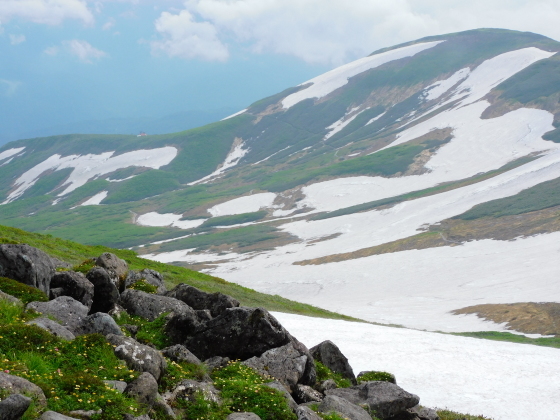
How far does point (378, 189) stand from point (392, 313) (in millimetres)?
113545

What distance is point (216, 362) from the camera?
1619cm

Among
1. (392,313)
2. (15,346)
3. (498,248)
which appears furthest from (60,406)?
(498,248)

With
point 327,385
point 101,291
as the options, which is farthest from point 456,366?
point 101,291

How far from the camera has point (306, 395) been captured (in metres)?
15.5

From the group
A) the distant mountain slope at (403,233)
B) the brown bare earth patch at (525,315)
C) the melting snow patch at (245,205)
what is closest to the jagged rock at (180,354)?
the brown bare earth patch at (525,315)

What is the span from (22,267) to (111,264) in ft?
16.0

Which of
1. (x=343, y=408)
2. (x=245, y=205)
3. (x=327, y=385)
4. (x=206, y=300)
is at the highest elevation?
(x=245, y=205)

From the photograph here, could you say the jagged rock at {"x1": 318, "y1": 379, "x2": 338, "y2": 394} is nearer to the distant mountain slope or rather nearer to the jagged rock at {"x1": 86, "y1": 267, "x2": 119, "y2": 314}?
the jagged rock at {"x1": 86, "y1": 267, "x2": 119, "y2": 314}

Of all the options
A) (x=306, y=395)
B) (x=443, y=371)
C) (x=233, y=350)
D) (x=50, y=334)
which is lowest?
(x=443, y=371)

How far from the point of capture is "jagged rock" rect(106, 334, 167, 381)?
1322 centimetres

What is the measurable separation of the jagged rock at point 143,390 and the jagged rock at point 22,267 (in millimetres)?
7410

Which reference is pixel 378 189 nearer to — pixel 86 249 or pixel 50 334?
pixel 86 249

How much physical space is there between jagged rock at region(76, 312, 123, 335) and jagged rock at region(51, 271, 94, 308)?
2.33 m

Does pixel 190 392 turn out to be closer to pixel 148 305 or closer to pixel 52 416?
pixel 52 416
